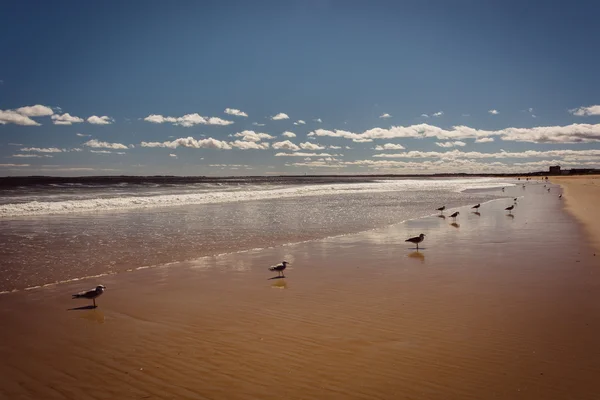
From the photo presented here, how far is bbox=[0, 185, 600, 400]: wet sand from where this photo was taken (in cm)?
537

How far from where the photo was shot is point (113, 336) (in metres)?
7.05

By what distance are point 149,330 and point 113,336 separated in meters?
0.57

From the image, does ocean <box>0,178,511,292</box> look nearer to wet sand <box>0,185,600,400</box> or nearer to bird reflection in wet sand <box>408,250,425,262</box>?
wet sand <box>0,185,600,400</box>

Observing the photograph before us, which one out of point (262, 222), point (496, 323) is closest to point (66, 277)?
point (496, 323)

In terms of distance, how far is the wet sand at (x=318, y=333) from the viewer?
537cm

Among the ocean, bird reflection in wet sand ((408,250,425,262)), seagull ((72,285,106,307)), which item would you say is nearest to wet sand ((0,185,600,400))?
seagull ((72,285,106,307))

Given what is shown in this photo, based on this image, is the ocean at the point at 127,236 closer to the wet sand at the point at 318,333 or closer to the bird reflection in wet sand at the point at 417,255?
the wet sand at the point at 318,333

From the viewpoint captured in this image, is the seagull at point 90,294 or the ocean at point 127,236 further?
the ocean at point 127,236

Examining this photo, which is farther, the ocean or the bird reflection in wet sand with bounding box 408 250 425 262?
the bird reflection in wet sand with bounding box 408 250 425 262

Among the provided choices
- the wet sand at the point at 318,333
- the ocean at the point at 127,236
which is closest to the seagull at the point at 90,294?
the wet sand at the point at 318,333

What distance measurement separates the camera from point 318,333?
7.00 meters

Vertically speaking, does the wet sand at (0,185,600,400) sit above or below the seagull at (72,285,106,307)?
below

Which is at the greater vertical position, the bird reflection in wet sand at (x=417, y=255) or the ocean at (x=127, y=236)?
the ocean at (x=127, y=236)

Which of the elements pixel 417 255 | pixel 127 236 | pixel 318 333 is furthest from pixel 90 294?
pixel 127 236
